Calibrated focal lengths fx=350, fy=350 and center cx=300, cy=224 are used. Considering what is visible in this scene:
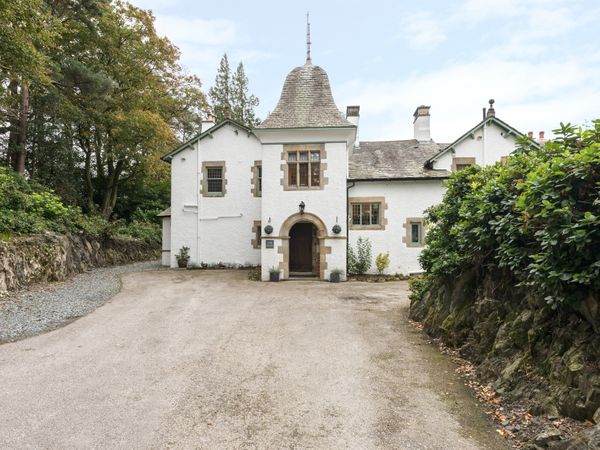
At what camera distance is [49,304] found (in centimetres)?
986

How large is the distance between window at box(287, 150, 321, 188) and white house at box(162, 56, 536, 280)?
44 millimetres

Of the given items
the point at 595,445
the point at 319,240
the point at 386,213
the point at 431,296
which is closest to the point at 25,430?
the point at 595,445

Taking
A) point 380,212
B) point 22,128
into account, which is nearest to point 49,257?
point 22,128

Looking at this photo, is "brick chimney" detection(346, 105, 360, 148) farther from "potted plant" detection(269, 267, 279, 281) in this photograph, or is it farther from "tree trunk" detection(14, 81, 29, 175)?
"tree trunk" detection(14, 81, 29, 175)

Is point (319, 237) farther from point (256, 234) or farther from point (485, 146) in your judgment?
point (485, 146)

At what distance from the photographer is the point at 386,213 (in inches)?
663

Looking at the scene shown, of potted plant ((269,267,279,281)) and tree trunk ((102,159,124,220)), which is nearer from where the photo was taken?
potted plant ((269,267,279,281))

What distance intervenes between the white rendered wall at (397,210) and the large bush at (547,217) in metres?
9.97

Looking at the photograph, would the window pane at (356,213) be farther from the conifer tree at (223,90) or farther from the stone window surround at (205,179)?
the conifer tree at (223,90)

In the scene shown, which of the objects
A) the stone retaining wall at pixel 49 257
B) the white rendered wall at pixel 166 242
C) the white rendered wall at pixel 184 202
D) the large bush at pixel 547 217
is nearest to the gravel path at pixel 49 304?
the stone retaining wall at pixel 49 257

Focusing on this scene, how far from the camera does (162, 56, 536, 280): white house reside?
15195 mm

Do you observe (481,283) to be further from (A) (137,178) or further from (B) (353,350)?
(A) (137,178)

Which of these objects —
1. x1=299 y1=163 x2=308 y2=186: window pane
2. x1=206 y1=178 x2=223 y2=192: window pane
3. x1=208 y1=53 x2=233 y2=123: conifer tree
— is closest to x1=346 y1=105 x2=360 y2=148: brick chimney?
x1=299 y1=163 x2=308 y2=186: window pane

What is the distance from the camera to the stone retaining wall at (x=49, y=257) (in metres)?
10.7
